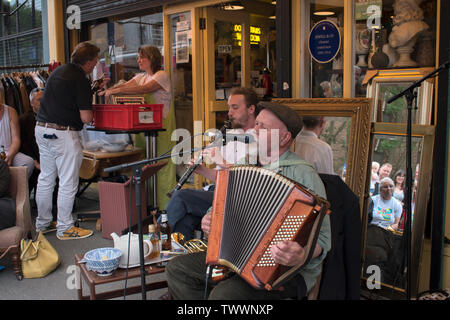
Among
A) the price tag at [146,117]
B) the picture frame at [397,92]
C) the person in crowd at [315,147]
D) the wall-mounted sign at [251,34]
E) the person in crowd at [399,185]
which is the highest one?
the wall-mounted sign at [251,34]

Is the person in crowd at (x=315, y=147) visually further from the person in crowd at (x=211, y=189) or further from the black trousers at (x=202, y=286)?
the black trousers at (x=202, y=286)

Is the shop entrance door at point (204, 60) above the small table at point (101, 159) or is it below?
above

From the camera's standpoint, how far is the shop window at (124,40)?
5.89m

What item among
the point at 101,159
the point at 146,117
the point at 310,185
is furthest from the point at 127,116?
the point at 310,185

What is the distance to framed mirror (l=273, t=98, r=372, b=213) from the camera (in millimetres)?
3297

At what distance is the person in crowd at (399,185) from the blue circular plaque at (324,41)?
118 centimetres

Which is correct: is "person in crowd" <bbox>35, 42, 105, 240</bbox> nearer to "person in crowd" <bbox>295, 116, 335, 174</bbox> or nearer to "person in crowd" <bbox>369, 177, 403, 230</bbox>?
"person in crowd" <bbox>295, 116, 335, 174</bbox>

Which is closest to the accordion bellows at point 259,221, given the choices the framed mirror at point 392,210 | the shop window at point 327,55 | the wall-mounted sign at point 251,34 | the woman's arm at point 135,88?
the framed mirror at point 392,210

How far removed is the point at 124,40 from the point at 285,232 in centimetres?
495

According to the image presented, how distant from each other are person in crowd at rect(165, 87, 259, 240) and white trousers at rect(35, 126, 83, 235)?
1410 millimetres

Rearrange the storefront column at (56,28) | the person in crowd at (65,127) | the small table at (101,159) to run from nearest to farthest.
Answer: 1. the person in crowd at (65,127)
2. the small table at (101,159)
3. the storefront column at (56,28)

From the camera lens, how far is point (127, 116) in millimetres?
4578

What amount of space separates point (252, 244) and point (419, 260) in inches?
56.9
